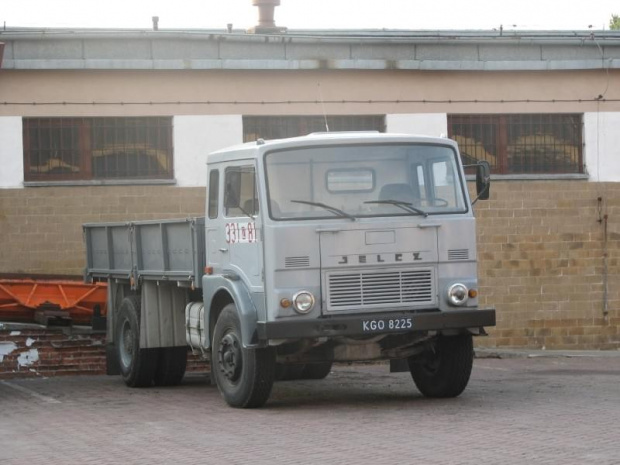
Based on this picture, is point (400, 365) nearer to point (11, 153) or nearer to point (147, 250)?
point (147, 250)

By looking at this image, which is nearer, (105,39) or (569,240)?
(105,39)

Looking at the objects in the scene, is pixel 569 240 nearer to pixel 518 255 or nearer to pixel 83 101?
pixel 518 255

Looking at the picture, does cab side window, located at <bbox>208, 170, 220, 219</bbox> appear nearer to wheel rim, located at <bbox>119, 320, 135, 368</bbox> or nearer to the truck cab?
the truck cab

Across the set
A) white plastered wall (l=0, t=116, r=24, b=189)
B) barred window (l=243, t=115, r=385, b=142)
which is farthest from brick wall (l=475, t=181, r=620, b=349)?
white plastered wall (l=0, t=116, r=24, b=189)

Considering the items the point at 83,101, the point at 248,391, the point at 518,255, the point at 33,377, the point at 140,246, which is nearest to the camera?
the point at 248,391

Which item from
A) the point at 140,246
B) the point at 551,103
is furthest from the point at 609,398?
the point at 551,103

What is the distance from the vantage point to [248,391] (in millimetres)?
13625

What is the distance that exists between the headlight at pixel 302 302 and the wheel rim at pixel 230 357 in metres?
0.81

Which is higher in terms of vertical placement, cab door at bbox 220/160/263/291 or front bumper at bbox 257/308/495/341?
cab door at bbox 220/160/263/291

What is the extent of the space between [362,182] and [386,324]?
4.89 ft

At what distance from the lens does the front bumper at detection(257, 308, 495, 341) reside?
13195 millimetres

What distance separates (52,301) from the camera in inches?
734

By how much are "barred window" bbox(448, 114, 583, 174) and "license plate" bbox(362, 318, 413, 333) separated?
9.90 metres

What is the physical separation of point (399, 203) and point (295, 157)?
45.7 inches
